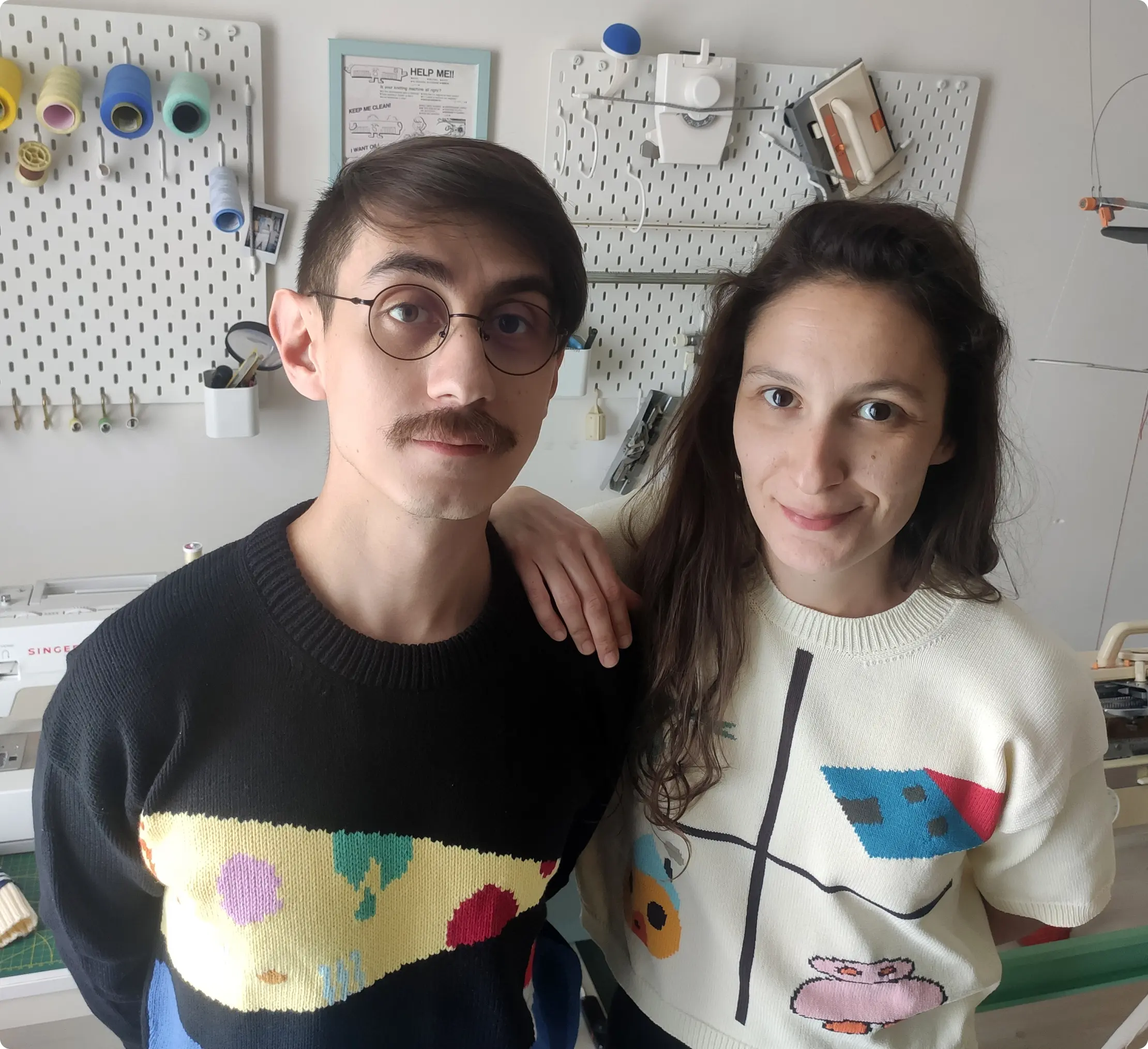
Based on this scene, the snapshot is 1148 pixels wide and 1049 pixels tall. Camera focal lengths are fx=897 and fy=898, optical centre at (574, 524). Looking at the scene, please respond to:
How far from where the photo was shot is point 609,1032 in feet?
4.29

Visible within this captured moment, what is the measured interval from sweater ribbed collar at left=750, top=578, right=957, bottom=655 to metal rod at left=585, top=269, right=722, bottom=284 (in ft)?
3.35

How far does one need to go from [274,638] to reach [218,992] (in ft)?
1.23

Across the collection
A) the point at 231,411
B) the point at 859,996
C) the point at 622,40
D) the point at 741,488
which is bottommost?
the point at 859,996

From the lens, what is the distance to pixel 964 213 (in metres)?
2.15

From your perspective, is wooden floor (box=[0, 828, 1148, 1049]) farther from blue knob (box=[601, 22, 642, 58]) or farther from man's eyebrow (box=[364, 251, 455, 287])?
blue knob (box=[601, 22, 642, 58])

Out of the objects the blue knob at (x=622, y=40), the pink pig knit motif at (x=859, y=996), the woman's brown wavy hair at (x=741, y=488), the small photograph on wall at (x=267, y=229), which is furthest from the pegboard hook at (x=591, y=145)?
the pink pig knit motif at (x=859, y=996)

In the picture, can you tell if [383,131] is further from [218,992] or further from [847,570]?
[218,992]

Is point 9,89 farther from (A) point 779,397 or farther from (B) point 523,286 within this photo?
(A) point 779,397

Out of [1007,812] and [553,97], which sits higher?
[553,97]

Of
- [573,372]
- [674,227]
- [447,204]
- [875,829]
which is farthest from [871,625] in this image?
[674,227]

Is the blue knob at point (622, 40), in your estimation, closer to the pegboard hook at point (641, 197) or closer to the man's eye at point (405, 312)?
the pegboard hook at point (641, 197)

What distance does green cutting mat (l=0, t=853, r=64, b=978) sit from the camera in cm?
124

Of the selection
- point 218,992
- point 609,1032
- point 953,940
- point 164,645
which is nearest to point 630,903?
point 609,1032

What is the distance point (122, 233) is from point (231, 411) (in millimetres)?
365
